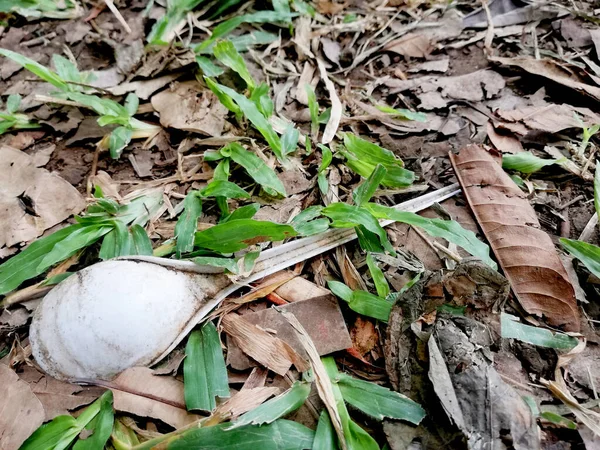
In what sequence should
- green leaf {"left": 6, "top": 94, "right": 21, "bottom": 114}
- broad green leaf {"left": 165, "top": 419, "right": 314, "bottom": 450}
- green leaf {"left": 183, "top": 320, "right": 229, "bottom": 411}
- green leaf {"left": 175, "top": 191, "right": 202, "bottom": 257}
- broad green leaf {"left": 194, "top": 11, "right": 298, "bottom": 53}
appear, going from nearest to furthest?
broad green leaf {"left": 165, "top": 419, "right": 314, "bottom": 450} → green leaf {"left": 183, "top": 320, "right": 229, "bottom": 411} → green leaf {"left": 175, "top": 191, "right": 202, "bottom": 257} → green leaf {"left": 6, "top": 94, "right": 21, "bottom": 114} → broad green leaf {"left": 194, "top": 11, "right": 298, "bottom": 53}

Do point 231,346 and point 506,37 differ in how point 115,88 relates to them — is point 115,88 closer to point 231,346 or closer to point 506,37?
point 231,346

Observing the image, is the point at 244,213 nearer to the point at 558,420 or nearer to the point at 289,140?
the point at 289,140

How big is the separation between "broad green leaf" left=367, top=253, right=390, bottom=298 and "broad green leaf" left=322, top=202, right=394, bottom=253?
0.20 ft

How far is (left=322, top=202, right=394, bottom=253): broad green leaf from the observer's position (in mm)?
1445

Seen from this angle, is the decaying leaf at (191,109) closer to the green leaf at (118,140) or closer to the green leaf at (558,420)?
the green leaf at (118,140)

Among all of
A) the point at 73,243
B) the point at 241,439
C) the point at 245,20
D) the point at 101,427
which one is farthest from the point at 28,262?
the point at 245,20

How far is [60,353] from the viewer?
1.28 m

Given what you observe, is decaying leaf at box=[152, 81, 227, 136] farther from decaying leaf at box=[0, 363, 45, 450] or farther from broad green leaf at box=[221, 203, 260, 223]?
decaying leaf at box=[0, 363, 45, 450]

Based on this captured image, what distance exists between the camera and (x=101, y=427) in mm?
1235

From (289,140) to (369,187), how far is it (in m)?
0.38

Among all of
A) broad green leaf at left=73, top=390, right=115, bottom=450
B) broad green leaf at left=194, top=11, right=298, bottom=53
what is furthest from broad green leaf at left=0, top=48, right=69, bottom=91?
broad green leaf at left=73, top=390, right=115, bottom=450

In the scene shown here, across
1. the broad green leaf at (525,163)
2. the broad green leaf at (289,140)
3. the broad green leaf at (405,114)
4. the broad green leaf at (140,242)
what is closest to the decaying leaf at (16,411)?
the broad green leaf at (140,242)

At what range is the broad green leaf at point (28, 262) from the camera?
56.8 inches

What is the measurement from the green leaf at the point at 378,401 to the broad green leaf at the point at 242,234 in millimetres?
423
